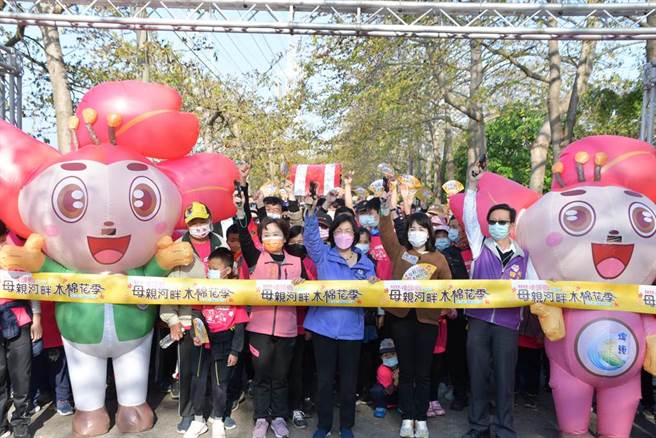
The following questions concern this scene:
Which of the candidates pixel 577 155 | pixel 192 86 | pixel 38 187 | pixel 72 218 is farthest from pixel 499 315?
pixel 192 86

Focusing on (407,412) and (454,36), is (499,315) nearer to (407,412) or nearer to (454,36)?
(407,412)

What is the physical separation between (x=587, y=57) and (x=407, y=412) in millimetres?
8139

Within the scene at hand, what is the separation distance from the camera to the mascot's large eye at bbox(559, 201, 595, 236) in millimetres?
3795

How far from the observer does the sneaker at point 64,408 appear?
14.8 feet

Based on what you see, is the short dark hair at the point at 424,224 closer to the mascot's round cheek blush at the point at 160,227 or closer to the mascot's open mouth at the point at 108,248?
the mascot's round cheek blush at the point at 160,227

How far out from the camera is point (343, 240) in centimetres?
408

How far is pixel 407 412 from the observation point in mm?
4230

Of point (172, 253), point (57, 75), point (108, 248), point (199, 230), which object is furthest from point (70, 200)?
point (57, 75)

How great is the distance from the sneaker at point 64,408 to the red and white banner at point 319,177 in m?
7.18

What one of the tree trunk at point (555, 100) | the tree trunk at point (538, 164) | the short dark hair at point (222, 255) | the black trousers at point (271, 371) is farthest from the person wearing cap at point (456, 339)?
the tree trunk at point (538, 164)

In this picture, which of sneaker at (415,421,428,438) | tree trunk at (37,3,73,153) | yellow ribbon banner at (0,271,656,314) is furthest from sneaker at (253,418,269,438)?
tree trunk at (37,3,73,153)

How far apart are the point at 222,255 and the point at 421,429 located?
6.95 ft

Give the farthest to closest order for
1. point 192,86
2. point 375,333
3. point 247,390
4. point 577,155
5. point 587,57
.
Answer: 1. point 192,86
2. point 587,57
3. point 247,390
4. point 375,333
5. point 577,155

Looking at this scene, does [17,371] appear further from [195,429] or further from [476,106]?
[476,106]
